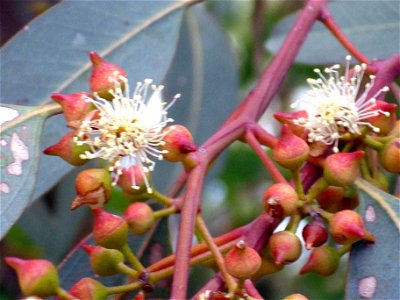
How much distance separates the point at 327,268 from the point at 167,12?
674 millimetres

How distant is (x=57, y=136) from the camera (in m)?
1.39

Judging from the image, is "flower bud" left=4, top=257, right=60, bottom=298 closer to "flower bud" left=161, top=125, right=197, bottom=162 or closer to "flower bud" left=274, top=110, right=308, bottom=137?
"flower bud" left=161, top=125, right=197, bottom=162

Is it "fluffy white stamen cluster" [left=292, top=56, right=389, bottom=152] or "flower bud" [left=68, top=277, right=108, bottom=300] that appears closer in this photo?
"flower bud" [left=68, top=277, right=108, bottom=300]

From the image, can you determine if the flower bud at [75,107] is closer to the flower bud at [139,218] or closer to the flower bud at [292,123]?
the flower bud at [139,218]

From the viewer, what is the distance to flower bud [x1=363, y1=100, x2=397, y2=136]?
3.46ft

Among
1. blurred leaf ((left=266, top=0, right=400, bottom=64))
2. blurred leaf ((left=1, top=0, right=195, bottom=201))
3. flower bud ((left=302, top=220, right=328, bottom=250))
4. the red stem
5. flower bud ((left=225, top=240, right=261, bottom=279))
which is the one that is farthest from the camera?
blurred leaf ((left=266, top=0, right=400, bottom=64))

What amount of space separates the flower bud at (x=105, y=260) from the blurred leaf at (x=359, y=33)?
76 centimetres

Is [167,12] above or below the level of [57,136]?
above

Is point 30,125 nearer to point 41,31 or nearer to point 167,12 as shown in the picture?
point 41,31

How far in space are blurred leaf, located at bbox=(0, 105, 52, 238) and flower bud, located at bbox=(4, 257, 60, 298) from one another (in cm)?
8

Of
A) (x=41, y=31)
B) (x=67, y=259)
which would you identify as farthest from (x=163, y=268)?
(x=41, y=31)

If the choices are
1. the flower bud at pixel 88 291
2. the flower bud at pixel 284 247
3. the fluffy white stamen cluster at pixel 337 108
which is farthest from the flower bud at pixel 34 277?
the fluffy white stamen cluster at pixel 337 108

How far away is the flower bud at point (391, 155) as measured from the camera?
3.33ft

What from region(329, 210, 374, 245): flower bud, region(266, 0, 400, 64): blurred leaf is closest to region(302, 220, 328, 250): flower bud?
region(329, 210, 374, 245): flower bud
